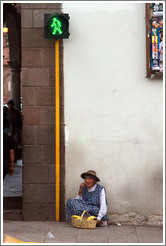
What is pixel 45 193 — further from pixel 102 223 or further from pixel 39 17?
pixel 39 17

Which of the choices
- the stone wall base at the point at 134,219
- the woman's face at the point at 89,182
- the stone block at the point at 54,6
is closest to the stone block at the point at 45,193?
the woman's face at the point at 89,182

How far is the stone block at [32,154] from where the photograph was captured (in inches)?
319

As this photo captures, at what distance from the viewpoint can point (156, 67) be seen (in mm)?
7949

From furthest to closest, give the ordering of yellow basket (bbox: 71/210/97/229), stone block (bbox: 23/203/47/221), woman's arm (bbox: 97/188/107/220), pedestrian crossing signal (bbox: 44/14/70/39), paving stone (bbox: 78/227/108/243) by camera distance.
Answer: stone block (bbox: 23/203/47/221) → pedestrian crossing signal (bbox: 44/14/70/39) → woman's arm (bbox: 97/188/107/220) → yellow basket (bbox: 71/210/97/229) → paving stone (bbox: 78/227/108/243)

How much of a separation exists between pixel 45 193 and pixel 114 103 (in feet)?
6.19

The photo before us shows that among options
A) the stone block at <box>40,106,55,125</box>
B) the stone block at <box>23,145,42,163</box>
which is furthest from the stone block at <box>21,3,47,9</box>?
the stone block at <box>23,145,42,163</box>

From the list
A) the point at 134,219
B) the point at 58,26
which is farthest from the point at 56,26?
the point at 134,219

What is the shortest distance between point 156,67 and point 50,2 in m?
2.05

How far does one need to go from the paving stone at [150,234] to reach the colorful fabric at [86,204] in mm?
648

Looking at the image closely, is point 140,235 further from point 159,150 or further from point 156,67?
point 156,67

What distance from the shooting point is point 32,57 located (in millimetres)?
8125

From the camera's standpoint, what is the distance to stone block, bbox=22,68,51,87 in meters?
8.10

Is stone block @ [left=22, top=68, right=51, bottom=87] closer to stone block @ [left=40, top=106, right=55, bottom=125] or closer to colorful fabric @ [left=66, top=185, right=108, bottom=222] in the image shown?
stone block @ [left=40, top=106, right=55, bottom=125]

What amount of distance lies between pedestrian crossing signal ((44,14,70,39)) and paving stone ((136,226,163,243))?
10.9ft
